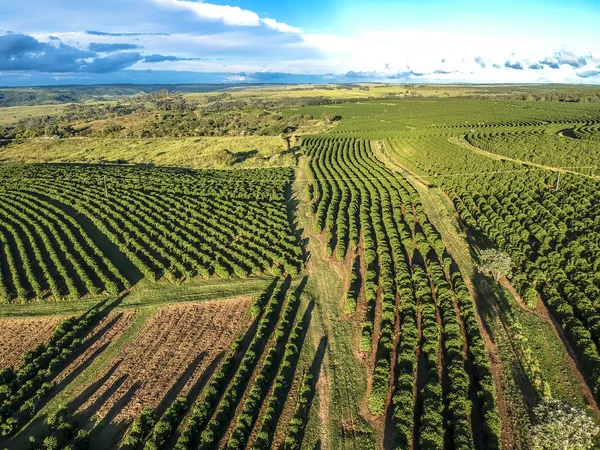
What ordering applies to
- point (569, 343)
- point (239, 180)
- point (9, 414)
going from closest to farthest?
point (9, 414)
point (569, 343)
point (239, 180)

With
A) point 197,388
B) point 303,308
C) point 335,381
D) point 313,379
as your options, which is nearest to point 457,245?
point 303,308

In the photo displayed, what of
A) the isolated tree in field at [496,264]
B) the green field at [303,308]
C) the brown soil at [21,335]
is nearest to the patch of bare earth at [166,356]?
the green field at [303,308]

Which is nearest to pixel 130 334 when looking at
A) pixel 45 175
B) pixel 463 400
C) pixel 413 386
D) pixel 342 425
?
pixel 342 425

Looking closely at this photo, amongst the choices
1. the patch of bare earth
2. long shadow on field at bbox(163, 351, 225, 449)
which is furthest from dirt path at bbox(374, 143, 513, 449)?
the patch of bare earth

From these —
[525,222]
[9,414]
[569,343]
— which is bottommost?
[9,414]

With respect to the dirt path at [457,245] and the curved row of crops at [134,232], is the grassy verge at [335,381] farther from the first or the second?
the dirt path at [457,245]

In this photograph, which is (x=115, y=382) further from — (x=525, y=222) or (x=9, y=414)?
(x=525, y=222)
